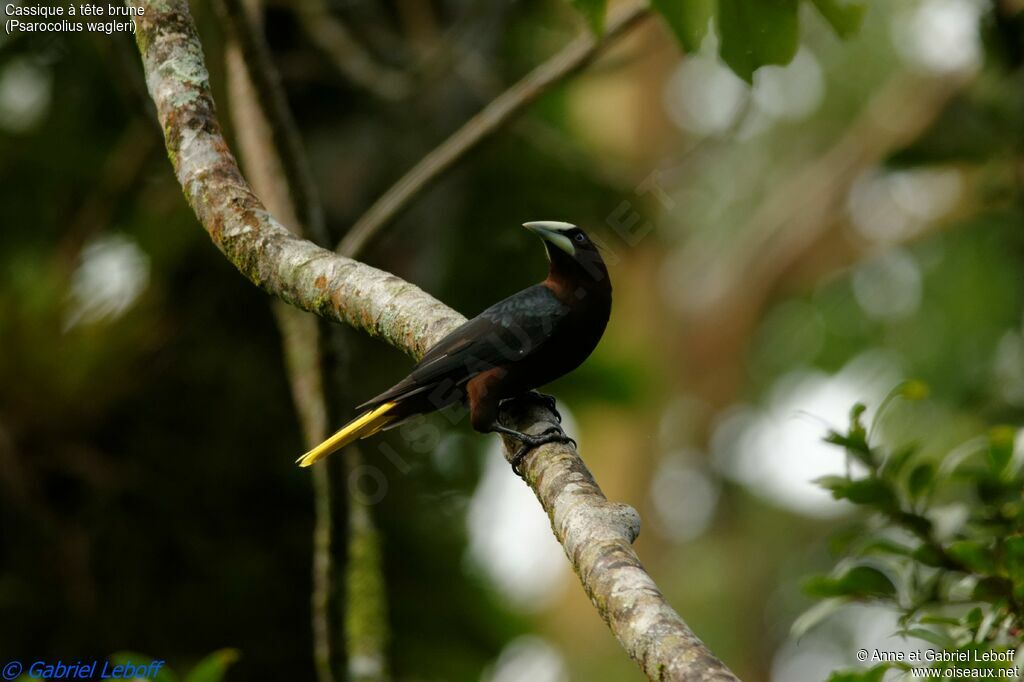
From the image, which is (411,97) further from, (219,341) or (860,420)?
(860,420)

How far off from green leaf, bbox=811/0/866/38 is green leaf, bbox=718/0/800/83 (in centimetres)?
9

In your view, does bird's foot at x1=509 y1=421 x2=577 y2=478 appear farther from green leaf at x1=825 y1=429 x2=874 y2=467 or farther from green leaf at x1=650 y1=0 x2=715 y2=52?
green leaf at x1=650 y1=0 x2=715 y2=52

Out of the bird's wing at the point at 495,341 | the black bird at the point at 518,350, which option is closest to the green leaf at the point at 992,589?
the black bird at the point at 518,350

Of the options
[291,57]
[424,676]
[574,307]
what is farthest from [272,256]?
[291,57]

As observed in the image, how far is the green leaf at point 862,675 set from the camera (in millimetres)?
2227

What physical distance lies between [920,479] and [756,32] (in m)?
1.30

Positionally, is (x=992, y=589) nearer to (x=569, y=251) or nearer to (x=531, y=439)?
(x=531, y=439)

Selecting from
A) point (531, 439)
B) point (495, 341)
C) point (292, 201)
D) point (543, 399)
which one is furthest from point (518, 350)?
point (292, 201)

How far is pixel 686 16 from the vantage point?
9.84 ft

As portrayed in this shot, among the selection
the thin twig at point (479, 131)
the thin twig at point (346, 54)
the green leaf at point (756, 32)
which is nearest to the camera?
the green leaf at point (756, 32)

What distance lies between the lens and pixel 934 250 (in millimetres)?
10672

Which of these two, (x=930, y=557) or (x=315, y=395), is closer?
(x=930, y=557)

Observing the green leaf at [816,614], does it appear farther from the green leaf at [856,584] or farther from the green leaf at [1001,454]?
the green leaf at [1001,454]

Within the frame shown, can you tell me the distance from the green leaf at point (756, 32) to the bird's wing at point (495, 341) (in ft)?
2.86
